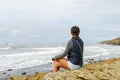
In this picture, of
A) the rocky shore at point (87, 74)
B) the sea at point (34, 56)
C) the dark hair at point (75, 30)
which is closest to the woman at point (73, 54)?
the dark hair at point (75, 30)

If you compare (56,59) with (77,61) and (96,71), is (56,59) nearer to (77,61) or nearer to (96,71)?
(77,61)

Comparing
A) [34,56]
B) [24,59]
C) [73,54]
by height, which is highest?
[73,54]

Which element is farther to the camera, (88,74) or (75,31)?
(75,31)

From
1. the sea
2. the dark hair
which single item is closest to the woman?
the dark hair

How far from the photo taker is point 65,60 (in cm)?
1316

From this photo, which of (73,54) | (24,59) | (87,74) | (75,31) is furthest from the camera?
(24,59)

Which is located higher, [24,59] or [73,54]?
[73,54]

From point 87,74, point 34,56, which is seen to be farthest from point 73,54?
point 34,56

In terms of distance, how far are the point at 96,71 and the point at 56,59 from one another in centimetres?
178

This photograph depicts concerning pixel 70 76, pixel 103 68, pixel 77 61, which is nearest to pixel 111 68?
pixel 103 68

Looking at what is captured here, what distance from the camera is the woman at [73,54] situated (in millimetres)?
12977

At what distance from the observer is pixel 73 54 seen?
43.0ft

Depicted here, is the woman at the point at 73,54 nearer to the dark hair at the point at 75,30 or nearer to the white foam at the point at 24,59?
the dark hair at the point at 75,30

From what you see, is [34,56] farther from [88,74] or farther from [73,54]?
[88,74]
